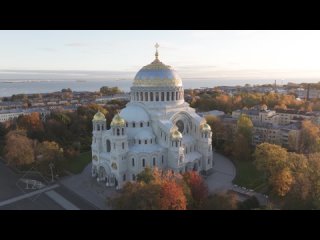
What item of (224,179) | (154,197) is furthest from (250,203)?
(154,197)

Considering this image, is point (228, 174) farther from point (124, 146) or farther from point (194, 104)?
point (194, 104)

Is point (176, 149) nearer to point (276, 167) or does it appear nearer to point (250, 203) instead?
point (250, 203)

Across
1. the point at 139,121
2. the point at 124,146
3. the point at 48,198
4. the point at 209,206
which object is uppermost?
the point at 139,121

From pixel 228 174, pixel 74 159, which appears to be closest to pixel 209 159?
pixel 228 174

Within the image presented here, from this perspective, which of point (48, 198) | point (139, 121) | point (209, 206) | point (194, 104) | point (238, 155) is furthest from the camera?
point (194, 104)

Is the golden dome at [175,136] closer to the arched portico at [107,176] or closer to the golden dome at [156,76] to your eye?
the golden dome at [156,76]

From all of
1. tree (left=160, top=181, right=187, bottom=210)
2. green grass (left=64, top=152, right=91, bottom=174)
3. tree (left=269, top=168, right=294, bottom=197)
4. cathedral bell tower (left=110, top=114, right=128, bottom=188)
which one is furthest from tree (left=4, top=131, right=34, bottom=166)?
tree (left=269, top=168, right=294, bottom=197)

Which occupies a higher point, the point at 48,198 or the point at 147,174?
the point at 147,174

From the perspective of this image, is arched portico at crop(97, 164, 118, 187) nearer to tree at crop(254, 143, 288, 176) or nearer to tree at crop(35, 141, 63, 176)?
tree at crop(35, 141, 63, 176)
